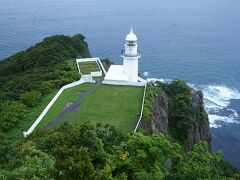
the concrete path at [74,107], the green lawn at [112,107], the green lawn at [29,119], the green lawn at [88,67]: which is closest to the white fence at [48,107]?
the green lawn at [29,119]

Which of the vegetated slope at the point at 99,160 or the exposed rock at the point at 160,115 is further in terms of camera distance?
the exposed rock at the point at 160,115

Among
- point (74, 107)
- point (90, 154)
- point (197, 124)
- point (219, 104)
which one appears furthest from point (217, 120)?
point (90, 154)

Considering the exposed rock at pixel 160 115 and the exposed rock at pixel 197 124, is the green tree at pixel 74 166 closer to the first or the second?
the exposed rock at pixel 160 115

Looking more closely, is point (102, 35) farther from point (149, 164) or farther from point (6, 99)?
point (149, 164)

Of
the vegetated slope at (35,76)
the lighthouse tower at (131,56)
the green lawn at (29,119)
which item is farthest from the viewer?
the lighthouse tower at (131,56)

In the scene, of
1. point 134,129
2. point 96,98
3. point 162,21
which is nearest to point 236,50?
point 162,21

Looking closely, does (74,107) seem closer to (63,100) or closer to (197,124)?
(63,100)

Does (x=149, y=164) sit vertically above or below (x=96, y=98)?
above
